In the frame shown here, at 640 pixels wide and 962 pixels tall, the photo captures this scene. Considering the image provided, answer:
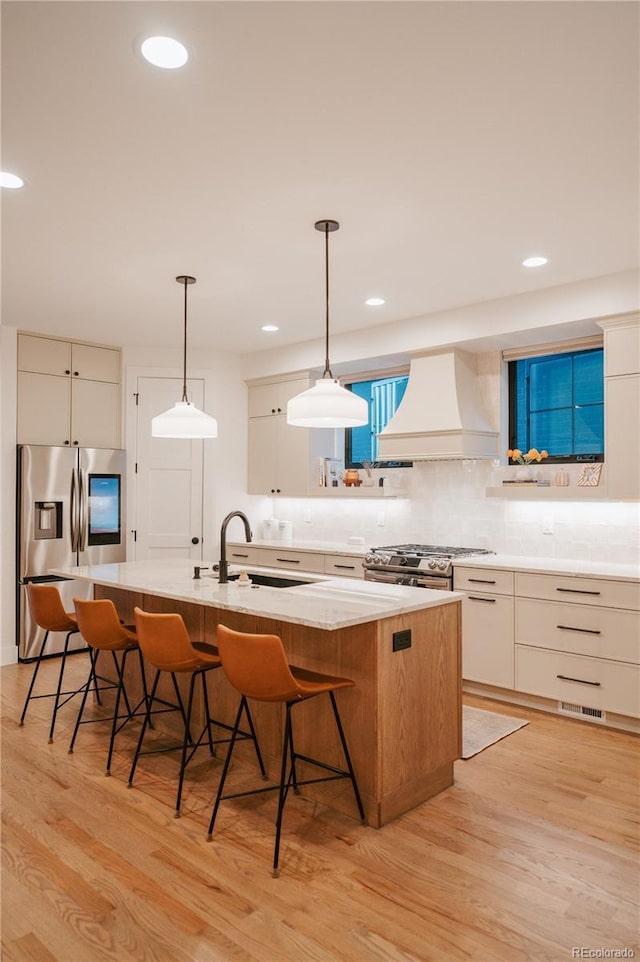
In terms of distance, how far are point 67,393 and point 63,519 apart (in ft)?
3.63

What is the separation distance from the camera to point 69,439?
19.1ft

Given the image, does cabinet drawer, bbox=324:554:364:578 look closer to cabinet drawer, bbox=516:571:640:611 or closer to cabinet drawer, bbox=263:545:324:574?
cabinet drawer, bbox=263:545:324:574

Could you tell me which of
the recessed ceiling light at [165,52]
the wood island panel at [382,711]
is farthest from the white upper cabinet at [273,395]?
the recessed ceiling light at [165,52]

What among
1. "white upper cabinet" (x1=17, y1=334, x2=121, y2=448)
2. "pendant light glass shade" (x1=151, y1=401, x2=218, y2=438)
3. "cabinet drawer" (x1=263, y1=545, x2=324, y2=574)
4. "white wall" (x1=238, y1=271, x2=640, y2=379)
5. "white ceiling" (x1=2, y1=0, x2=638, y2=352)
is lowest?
"cabinet drawer" (x1=263, y1=545, x2=324, y2=574)

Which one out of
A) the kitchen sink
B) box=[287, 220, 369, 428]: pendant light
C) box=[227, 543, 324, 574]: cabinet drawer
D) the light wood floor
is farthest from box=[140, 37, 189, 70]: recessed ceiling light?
box=[227, 543, 324, 574]: cabinet drawer

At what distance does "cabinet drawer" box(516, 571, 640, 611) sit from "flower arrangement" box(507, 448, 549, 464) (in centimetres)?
103

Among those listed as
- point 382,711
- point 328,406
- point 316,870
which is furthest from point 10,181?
point 316,870

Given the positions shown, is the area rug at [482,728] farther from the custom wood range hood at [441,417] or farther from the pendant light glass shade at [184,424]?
the pendant light glass shade at [184,424]

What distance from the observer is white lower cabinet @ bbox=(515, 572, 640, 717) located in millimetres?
3814

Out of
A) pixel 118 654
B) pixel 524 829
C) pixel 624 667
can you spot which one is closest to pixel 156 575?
pixel 118 654

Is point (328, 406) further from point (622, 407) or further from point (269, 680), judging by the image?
point (622, 407)

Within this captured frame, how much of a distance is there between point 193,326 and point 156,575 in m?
2.44

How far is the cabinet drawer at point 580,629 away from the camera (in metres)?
3.81

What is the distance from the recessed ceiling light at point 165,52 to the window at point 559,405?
142 inches
